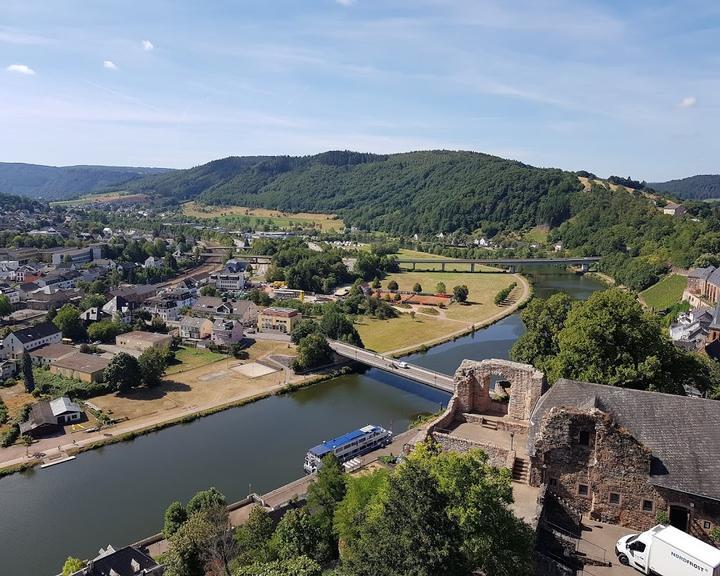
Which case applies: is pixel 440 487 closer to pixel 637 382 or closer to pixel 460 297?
pixel 637 382

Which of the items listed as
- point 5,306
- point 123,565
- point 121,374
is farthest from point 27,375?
point 123,565

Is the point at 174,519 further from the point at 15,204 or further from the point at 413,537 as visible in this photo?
the point at 15,204

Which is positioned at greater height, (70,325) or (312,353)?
(312,353)

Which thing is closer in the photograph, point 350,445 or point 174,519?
point 174,519

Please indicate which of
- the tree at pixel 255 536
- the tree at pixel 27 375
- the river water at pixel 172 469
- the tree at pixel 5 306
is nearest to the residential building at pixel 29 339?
the tree at pixel 27 375

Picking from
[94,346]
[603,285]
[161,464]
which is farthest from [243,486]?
[603,285]
